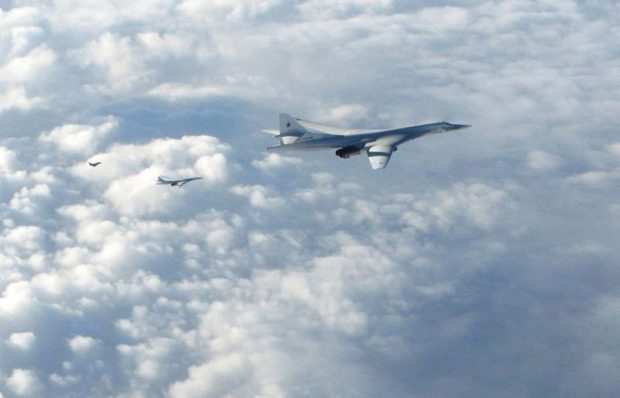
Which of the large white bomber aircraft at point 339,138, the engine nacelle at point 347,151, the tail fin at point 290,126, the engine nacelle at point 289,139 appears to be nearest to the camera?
the large white bomber aircraft at point 339,138

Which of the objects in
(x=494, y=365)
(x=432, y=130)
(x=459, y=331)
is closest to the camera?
(x=432, y=130)

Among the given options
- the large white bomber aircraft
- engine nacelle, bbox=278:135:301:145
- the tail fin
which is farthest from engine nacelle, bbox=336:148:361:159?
engine nacelle, bbox=278:135:301:145

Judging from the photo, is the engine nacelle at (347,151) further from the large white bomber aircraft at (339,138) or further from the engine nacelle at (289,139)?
the engine nacelle at (289,139)

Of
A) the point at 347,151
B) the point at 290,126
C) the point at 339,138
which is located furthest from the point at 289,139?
the point at 347,151

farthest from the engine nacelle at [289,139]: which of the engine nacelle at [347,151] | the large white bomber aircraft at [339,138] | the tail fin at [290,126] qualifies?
the engine nacelle at [347,151]

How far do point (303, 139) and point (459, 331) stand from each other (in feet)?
435

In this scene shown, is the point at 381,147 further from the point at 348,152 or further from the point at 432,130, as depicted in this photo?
the point at 432,130

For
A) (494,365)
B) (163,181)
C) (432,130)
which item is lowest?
(494,365)

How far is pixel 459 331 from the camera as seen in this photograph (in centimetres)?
19712

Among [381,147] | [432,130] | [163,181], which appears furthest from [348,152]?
[163,181]

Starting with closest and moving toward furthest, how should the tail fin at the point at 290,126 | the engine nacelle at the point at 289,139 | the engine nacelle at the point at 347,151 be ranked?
the engine nacelle at the point at 347,151 < the tail fin at the point at 290,126 < the engine nacelle at the point at 289,139

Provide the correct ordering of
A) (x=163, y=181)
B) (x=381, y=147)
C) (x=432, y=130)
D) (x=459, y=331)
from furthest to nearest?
(x=459, y=331), (x=163, y=181), (x=432, y=130), (x=381, y=147)

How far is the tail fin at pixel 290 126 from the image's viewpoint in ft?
299

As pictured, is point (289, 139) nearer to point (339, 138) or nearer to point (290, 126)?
point (290, 126)
